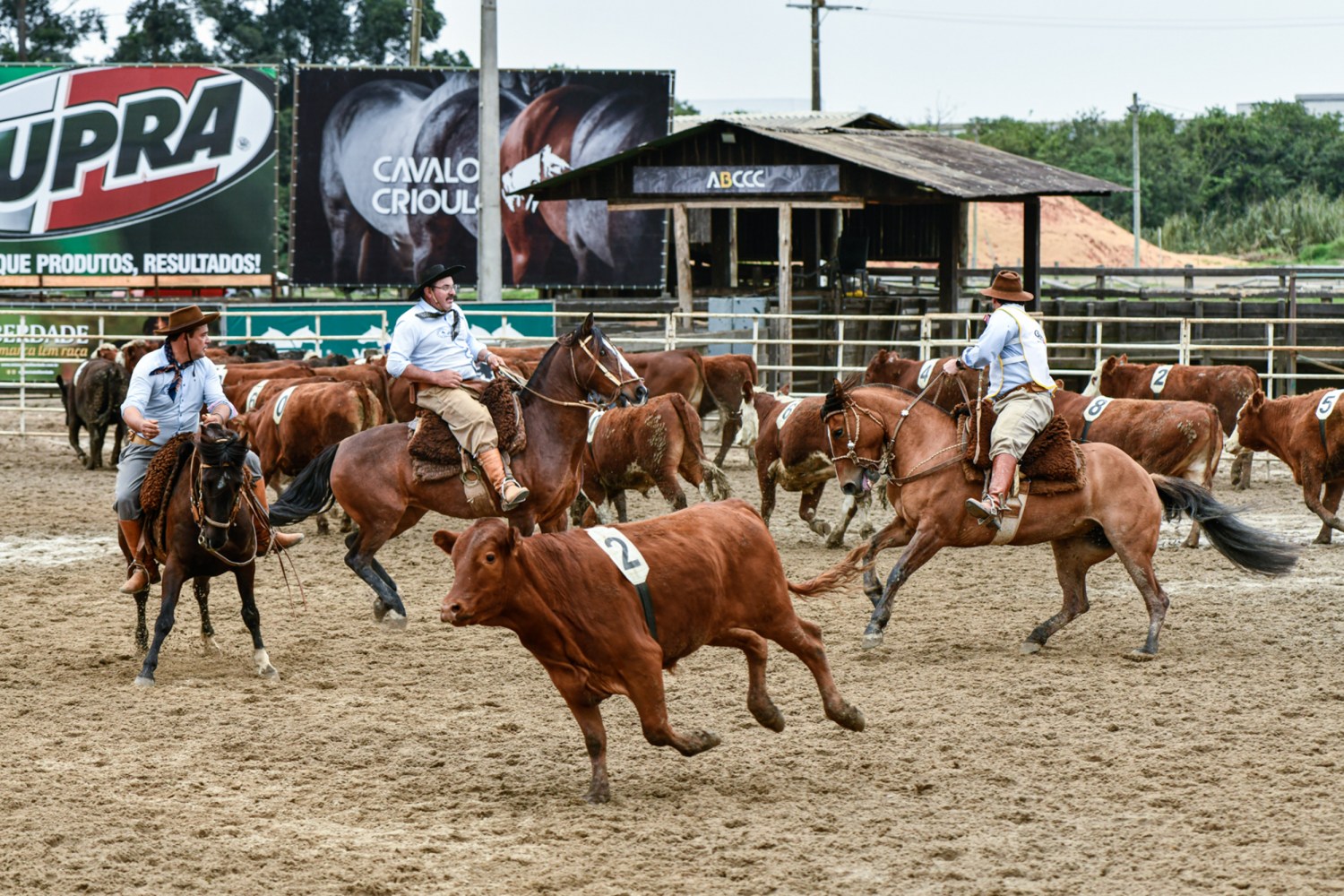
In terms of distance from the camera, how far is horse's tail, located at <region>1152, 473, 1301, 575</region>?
809 centimetres

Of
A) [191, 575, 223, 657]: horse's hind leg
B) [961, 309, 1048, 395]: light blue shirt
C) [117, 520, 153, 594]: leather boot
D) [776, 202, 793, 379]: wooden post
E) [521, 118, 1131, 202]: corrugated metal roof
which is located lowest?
[191, 575, 223, 657]: horse's hind leg

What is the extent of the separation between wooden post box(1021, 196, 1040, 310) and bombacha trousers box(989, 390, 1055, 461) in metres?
13.5

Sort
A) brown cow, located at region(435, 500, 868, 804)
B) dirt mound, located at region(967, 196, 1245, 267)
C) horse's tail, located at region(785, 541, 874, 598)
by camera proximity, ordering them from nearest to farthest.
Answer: brown cow, located at region(435, 500, 868, 804), horse's tail, located at region(785, 541, 874, 598), dirt mound, located at region(967, 196, 1245, 267)

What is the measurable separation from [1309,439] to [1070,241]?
4463 cm

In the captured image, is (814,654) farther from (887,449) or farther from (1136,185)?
(1136,185)

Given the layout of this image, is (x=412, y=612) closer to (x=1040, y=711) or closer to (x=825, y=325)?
(x=1040, y=711)

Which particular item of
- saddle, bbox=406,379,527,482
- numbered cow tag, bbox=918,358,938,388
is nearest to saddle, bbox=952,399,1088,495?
saddle, bbox=406,379,527,482

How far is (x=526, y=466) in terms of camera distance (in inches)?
358

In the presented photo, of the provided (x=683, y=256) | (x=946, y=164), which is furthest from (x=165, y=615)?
(x=946, y=164)

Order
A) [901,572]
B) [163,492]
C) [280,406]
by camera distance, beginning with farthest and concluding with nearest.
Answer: [280,406], [901,572], [163,492]

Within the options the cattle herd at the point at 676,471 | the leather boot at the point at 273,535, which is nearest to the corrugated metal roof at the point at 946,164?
the cattle herd at the point at 676,471

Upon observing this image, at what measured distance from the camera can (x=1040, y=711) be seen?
6.88m

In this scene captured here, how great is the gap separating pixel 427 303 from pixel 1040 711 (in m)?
4.27

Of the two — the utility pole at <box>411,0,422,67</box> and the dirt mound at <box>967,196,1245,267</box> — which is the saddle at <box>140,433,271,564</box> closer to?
the utility pole at <box>411,0,422,67</box>
